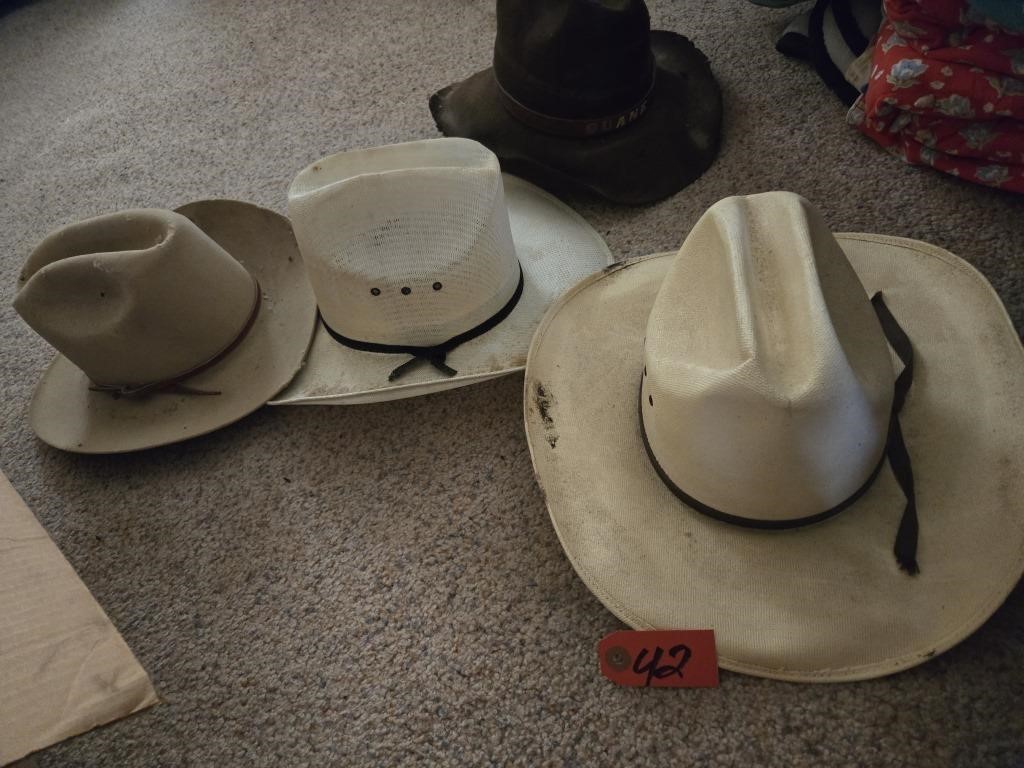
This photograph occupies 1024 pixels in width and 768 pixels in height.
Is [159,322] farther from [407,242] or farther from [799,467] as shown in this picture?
[799,467]

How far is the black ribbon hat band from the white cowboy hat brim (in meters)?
0.31

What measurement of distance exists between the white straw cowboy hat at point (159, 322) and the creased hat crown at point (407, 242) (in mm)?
188

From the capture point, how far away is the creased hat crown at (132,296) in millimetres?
1126

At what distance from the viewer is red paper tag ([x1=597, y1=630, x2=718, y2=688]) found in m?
0.90

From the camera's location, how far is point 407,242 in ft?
3.63

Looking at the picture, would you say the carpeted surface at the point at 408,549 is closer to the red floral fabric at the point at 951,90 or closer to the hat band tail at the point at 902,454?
the red floral fabric at the point at 951,90

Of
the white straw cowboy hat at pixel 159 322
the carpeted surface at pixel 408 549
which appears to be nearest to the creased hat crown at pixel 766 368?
the carpeted surface at pixel 408 549

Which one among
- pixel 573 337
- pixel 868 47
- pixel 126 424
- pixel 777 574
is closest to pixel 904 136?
pixel 868 47

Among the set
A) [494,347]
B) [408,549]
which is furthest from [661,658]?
[494,347]

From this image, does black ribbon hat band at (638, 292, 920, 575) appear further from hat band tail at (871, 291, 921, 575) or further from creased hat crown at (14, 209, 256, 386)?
creased hat crown at (14, 209, 256, 386)

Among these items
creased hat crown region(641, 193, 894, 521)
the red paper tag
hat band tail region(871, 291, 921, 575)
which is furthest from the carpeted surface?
creased hat crown region(641, 193, 894, 521)

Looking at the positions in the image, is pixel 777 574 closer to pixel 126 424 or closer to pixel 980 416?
pixel 980 416

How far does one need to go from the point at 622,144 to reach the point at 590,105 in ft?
0.35

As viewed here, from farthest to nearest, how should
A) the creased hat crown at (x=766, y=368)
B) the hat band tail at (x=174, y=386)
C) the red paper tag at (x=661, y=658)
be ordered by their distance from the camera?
the hat band tail at (x=174, y=386) < the red paper tag at (x=661, y=658) < the creased hat crown at (x=766, y=368)
